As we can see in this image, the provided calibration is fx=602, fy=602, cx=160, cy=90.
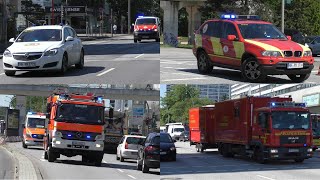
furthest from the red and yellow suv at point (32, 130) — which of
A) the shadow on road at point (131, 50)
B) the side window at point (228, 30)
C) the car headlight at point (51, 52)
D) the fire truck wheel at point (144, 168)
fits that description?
the fire truck wheel at point (144, 168)

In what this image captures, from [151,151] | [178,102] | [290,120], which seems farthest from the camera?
[290,120]

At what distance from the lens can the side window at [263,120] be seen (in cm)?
2053

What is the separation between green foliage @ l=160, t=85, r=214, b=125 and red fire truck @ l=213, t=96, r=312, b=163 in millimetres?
8133

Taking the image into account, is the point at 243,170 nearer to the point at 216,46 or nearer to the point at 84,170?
the point at 216,46

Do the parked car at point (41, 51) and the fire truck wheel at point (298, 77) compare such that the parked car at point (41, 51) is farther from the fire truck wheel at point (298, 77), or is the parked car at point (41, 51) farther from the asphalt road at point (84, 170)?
the fire truck wheel at point (298, 77)

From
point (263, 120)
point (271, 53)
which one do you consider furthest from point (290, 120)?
point (271, 53)

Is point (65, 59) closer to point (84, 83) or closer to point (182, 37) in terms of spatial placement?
point (84, 83)

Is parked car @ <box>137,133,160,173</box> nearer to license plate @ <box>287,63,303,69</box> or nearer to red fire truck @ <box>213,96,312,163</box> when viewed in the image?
license plate @ <box>287,63,303,69</box>

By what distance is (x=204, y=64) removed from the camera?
17500 mm

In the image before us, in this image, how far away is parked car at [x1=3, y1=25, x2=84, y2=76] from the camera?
1477cm

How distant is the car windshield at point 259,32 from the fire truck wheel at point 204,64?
1472 mm

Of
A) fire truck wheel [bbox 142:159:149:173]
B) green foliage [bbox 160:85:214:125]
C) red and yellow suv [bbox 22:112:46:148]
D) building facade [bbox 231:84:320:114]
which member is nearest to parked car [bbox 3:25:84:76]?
green foliage [bbox 160:85:214:125]

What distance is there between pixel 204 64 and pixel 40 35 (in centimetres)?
477

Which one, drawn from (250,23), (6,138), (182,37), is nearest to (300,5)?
(182,37)
